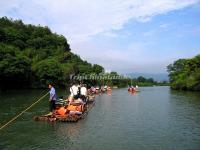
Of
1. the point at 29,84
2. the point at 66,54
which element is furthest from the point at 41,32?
the point at 29,84

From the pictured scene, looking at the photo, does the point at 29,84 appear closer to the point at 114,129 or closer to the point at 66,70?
the point at 66,70

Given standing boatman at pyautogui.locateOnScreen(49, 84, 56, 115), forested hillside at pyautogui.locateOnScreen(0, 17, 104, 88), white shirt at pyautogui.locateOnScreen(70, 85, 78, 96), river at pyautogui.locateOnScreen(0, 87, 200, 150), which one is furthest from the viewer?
forested hillside at pyautogui.locateOnScreen(0, 17, 104, 88)

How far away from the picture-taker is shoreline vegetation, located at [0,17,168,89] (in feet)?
290

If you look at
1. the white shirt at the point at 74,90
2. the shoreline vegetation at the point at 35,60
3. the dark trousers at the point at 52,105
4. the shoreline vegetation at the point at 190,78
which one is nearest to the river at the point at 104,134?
the dark trousers at the point at 52,105

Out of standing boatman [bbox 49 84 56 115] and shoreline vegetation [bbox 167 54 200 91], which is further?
shoreline vegetation [bbox 167 54 200 91]

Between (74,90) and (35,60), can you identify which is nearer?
(74,90)

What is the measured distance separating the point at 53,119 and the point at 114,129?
5.01 metres

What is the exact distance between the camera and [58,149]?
19.1 meters

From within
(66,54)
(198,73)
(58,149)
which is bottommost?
(58,149)

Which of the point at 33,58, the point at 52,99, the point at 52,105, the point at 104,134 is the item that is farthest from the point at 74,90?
the point at 33,58

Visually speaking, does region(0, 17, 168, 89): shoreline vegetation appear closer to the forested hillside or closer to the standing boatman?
the forested hillside

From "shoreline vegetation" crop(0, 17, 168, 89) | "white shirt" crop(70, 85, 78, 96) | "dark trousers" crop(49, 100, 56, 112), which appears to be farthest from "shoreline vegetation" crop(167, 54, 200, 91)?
"dark trousers" crop(49, 100, 56, 112)

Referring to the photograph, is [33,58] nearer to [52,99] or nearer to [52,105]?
[52,105]

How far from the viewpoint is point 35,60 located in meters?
110
